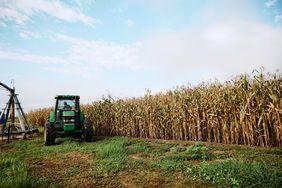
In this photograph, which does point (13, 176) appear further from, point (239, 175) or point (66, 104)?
point (66, 104)

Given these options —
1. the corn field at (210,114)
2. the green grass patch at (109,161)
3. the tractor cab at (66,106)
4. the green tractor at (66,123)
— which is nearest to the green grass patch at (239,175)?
the green grass patch at (109,161)

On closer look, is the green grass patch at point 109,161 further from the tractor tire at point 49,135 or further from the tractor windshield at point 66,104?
the tractor windshield at point 66,104

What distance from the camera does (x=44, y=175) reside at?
5492mm

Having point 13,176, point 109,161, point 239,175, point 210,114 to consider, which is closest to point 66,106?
point 109,161

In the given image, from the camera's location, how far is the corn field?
7.68m

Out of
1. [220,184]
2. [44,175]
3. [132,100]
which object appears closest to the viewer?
[220,184]

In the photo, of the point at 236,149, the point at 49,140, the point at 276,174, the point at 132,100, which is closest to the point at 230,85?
the point at 236,149

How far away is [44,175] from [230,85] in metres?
7.86

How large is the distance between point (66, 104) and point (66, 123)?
1.45 meters

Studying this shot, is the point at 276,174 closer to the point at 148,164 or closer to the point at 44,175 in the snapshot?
the point at 148,164

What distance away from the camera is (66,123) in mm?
10836

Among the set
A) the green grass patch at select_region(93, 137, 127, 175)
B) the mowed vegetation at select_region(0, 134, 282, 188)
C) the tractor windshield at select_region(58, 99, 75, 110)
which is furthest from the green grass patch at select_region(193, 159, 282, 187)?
the tractor windshield at select_region(58, 99, 75, 110)

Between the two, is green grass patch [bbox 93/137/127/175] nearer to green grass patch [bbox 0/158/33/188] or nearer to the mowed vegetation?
the mowed vegetation

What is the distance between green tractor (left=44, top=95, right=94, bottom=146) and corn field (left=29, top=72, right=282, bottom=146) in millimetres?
3271
